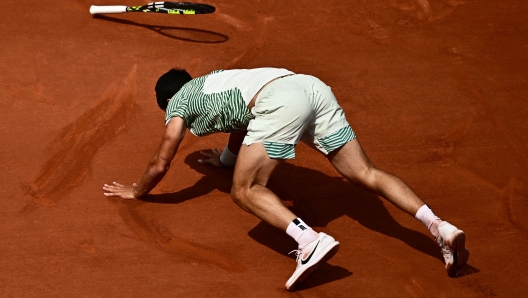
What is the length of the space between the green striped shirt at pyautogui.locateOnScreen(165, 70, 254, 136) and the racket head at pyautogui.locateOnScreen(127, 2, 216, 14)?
2.09 m

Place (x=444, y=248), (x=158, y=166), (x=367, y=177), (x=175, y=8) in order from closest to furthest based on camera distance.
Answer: (x=444, y=248) < (x=367, y=177) < (x=158, y=166) < (x=175, y=8)

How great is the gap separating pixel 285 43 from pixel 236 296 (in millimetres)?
3025

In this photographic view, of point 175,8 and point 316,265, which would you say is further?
point 175,8

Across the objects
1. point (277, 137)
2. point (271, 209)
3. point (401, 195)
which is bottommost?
point (271, 209)

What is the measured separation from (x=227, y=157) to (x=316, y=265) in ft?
4.91

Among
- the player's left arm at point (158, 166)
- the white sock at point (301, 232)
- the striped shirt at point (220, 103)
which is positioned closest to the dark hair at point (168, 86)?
the striped shirt at point (220, 103)

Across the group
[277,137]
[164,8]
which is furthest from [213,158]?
[164,8]

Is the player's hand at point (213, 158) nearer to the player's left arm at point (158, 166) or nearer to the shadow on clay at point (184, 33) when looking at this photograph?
the player's left arm at point (158, 166)

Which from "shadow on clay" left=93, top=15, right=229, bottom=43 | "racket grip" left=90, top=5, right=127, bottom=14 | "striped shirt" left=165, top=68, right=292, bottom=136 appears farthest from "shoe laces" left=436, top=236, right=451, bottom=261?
"racket grip" left=90, top=5, right=127, bottom=14

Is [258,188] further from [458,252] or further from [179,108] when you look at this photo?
[458,252]

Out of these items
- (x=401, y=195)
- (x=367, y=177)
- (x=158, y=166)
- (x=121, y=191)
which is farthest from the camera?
(x=121, y=191)

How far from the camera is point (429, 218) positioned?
5.04 meters

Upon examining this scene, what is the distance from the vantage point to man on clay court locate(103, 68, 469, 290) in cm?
499

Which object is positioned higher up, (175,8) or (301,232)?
(175,8)
